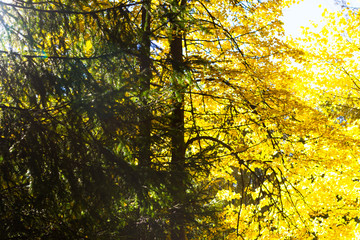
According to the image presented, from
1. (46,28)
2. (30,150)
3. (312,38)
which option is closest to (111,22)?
(46,28)

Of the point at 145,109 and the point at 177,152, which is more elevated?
the point at 145,109

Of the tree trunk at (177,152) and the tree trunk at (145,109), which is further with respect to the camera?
the tree trunk at (145,109)

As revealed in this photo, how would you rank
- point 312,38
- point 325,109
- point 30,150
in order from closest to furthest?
point 30,150
point 312,38
point 325,109

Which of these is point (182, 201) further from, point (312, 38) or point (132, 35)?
point (312, 38)

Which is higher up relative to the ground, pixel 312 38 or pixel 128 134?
pixel 312 38

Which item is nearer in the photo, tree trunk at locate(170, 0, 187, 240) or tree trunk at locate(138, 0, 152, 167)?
tree trunk at locate(170, 0, 187, 240)

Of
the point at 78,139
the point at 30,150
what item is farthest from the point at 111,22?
the point at 30,150

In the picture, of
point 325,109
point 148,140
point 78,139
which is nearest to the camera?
point 78,139

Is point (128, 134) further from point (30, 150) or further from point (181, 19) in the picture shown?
point (181, 19)

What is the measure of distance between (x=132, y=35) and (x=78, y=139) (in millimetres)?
1355

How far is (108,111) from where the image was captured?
346 centimetres

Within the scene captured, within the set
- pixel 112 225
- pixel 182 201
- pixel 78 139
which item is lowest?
pixel 112 225

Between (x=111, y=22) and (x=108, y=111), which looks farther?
(x=111, y=22)

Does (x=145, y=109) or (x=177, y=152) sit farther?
(x=177, y=152)
